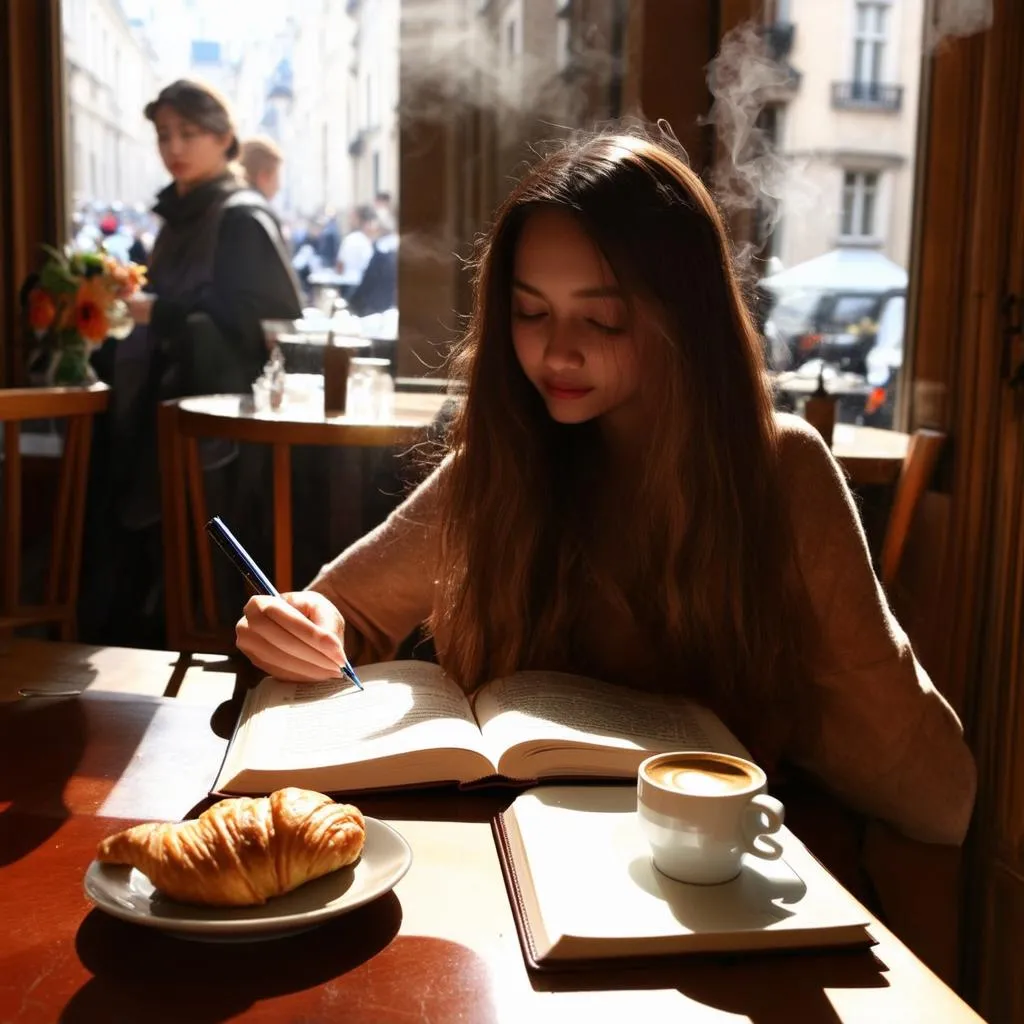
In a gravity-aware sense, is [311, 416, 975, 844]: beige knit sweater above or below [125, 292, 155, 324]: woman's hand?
below

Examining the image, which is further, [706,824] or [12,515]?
[12,515]

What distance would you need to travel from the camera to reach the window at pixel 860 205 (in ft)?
8.76

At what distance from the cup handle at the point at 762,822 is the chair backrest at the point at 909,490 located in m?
1.51

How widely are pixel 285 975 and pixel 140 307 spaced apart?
2823 millimetres

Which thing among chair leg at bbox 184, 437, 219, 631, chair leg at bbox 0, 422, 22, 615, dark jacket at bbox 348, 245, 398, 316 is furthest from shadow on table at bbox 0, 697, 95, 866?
dark jacket at bbox 348, 245, 398, 316

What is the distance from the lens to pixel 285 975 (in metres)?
→ 0.62

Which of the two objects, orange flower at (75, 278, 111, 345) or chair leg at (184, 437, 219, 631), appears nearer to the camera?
chair leg at (184, 437, 219, 631)

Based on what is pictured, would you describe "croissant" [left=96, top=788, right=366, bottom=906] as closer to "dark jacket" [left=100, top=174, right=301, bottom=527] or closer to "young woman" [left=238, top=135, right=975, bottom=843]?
"young woman" [left=238, top=135, right=975, bottom=843]

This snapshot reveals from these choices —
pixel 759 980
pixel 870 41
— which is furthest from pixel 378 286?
pixel 759 980

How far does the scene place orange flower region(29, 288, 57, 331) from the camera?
9.53ft

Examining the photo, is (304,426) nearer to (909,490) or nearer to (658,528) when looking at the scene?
(909,490)

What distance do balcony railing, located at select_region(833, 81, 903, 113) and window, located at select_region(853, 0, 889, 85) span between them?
0.01 m

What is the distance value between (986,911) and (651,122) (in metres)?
1.86

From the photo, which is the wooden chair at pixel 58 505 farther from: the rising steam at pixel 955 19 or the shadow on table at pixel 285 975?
the shadow on table at pixel 285 975
